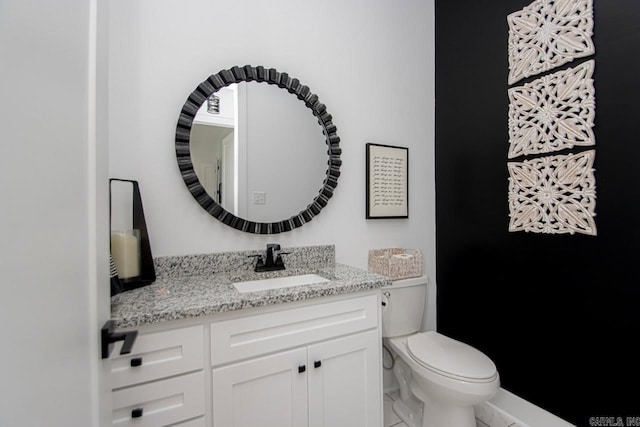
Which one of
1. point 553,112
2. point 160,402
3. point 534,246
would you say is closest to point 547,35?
point 553,112

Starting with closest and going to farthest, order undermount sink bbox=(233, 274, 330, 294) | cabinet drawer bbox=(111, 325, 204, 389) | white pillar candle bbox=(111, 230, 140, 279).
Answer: cabinet drawer bbox=(111, 325, 204, 389) < white pillar candle bbox=(111, 230, 140, 279) < undermount sink bbox=(233, 274, 330, 294)

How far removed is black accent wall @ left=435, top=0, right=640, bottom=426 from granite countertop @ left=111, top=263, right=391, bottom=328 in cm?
93

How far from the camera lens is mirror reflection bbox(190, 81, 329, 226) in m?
1.47

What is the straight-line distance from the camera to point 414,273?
182 cm

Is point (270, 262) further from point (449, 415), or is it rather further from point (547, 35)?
point (547, 35)

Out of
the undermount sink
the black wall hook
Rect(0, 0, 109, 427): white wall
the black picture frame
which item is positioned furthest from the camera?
the black picture frame

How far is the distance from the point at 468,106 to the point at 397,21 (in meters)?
0.83

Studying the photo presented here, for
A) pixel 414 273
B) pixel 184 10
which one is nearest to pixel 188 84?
pixel 184 10

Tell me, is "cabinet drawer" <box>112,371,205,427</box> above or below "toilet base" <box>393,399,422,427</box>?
above

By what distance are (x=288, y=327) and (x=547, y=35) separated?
6.65 feet

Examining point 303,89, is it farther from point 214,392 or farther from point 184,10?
point 214,392

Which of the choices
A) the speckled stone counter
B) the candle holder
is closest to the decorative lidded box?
the speckled stone counter

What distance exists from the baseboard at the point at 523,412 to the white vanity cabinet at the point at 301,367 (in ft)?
2.67

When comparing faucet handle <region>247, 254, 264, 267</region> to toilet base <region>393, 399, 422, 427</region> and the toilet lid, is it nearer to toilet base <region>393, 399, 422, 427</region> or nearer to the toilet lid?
the toilet lid
